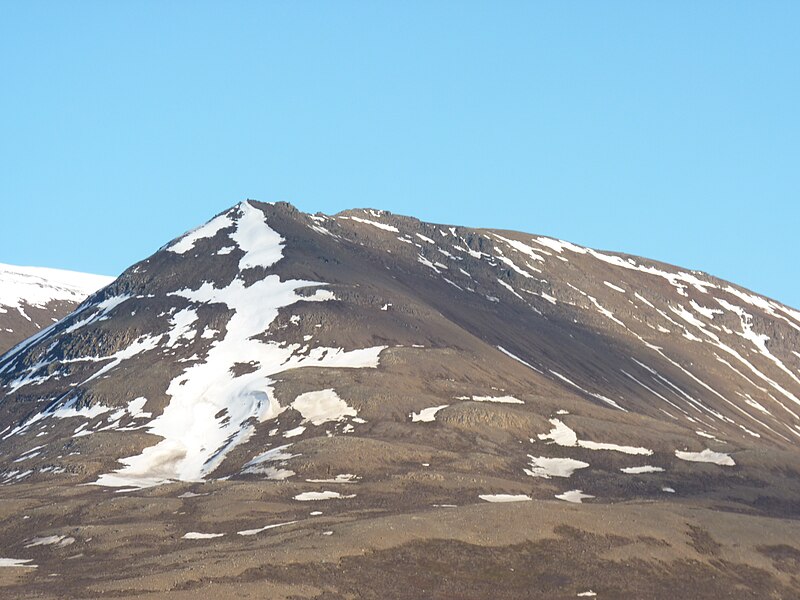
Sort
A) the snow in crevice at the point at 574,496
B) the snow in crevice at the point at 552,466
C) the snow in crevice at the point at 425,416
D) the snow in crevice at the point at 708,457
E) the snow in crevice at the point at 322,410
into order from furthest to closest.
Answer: the snow in crevice at the point at 425,416
the snow in crevice at the point at 322,410
the snow in crevice at the point at 708,457
the snow in crevice at the point at 552,466
the snow in crevice at the point at 574,496

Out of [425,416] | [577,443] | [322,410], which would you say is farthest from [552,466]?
[322,410]

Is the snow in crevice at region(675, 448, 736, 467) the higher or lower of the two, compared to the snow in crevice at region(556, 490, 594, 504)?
higher

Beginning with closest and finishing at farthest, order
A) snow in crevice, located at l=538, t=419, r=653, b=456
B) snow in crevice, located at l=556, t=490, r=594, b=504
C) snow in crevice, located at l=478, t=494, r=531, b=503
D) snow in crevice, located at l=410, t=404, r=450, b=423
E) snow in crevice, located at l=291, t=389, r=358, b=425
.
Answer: snow in crevice, located at l=478, t=494, r=531, b=503 → snow in crevice, located at l=556, t=490, r=594, b=504 → snow in crevice, located at l=538, t=419, r=653, b=456 → snow in crevice, located at l=291, t=389, r=358, b=425 → snow in crevice, located at l=410, t=404, r=450, b=423

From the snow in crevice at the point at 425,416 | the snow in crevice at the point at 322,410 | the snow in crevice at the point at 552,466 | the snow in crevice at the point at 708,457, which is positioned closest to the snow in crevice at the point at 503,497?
the snow in crevice at the point at 552,466

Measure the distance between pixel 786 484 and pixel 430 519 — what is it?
7989cm

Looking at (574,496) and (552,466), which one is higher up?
(552,466)

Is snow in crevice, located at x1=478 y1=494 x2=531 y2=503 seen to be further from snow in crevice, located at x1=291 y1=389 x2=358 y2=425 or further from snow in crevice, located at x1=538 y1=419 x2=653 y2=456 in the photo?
snow in crevice, located at x1=291 y1=389 x2=358 y2=425

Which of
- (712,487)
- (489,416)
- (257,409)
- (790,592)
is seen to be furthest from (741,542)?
(257,409)

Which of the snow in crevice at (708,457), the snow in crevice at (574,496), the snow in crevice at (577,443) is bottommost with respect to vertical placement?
the snow in crevice at (574,496)

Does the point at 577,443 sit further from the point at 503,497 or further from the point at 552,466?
the point at 503,497

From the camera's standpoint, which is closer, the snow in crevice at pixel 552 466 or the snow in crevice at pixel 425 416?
the snow in crevice at pixel 552 466

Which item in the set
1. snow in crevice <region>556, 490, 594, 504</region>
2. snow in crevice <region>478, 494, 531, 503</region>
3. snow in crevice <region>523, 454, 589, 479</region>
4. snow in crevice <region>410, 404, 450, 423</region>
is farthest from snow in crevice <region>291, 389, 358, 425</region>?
snow in crevice <region>478, 494, 531, 503</region>

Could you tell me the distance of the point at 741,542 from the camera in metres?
126

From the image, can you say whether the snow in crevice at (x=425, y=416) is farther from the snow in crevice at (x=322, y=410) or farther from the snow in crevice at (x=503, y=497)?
the snow in crevice at (x=503, y=497)
